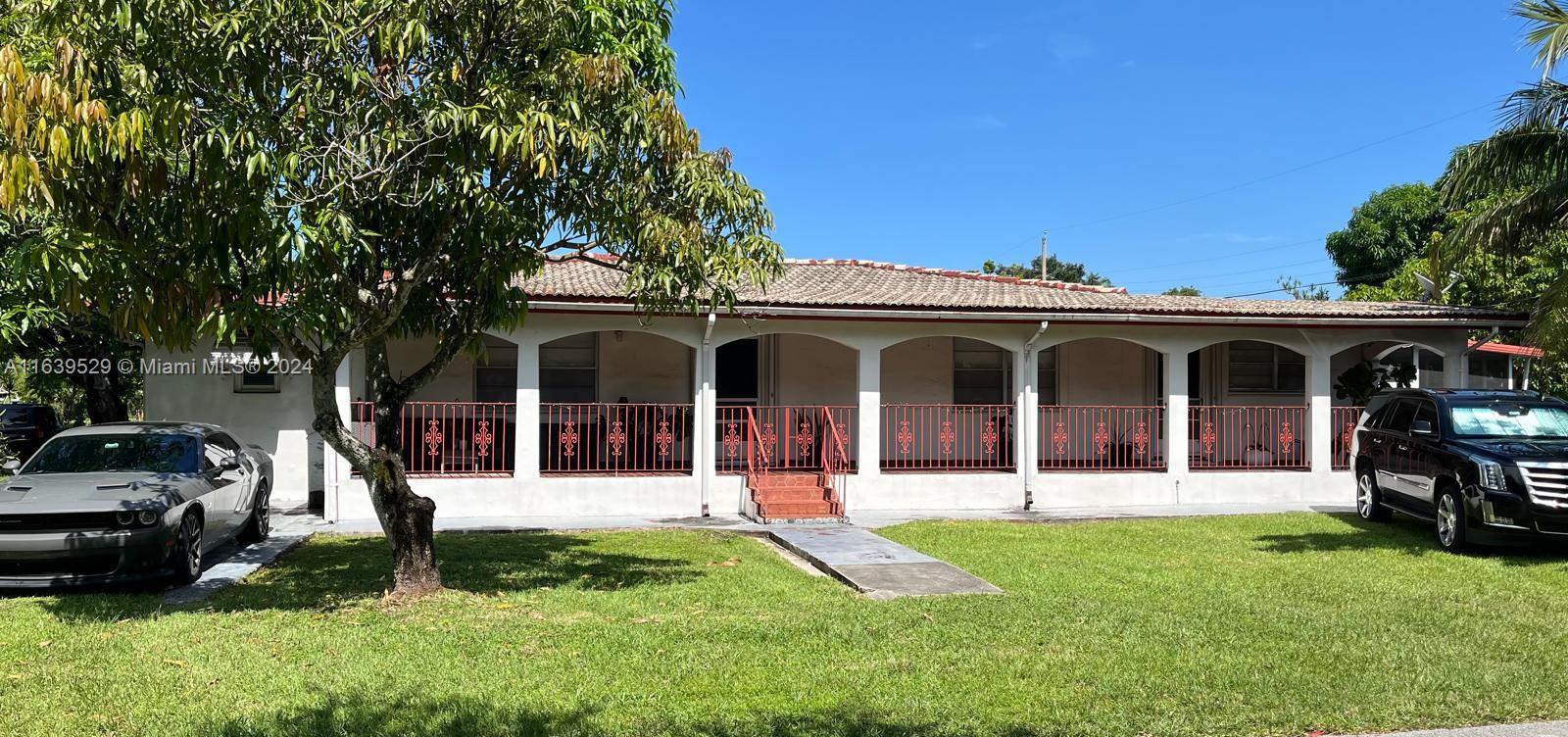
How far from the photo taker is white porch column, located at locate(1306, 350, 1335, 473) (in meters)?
16.4

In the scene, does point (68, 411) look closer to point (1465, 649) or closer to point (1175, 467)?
point (1175, 467)

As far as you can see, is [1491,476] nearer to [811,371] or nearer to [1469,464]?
[1469,464]

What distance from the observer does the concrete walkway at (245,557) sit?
29.5 ft

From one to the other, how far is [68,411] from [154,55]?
29.4m

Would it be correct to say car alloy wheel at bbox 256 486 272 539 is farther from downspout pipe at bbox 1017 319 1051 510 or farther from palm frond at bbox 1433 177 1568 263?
palm frond at bbox 1433 177 1568 263

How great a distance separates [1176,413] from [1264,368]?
444 centimetres

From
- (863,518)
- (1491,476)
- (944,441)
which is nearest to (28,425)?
(863,518)

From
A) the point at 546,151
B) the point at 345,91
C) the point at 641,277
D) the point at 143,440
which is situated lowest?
the point at 143,440

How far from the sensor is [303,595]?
8812 millimetres

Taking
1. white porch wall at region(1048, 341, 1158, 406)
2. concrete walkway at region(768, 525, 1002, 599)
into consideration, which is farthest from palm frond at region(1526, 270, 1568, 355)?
concrete walkway at region(768, 525, 1002, 599)

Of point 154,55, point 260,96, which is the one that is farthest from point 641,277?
point 154,55

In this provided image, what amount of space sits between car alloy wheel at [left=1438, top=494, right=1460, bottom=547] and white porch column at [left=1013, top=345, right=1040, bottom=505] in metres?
5.39

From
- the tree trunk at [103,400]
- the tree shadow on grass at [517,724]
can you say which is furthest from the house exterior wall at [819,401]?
the tree shadow on grass at [517,724]

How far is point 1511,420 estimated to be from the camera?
12383mm
